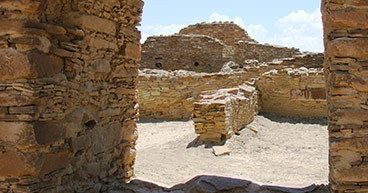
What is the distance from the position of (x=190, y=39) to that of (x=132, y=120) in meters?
13.8

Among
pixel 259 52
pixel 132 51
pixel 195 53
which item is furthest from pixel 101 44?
pixel 259 52

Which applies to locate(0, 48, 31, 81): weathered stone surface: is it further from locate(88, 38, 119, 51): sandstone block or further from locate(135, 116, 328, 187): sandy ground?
locate(135, 116, 328, 187): sandy ground

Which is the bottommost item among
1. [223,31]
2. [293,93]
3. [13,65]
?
[293,93]

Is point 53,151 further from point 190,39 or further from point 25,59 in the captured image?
point 190,39

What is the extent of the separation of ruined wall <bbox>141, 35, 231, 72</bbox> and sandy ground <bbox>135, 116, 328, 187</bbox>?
26.1ft

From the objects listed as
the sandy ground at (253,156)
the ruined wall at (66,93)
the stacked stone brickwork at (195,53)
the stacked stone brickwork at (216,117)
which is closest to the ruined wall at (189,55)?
the stacked stone brickwork at (195,53)

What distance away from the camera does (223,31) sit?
74.3 feet

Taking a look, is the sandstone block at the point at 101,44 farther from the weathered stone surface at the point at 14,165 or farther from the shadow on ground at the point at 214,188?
the shadow on ground at the point at 214,188

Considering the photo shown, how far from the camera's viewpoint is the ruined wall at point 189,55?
18.3m

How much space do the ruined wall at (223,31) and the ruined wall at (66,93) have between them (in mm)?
18004

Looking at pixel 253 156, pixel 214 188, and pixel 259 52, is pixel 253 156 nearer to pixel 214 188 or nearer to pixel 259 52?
pixel 214 188

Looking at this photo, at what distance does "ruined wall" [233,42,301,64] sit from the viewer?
18.8 metres

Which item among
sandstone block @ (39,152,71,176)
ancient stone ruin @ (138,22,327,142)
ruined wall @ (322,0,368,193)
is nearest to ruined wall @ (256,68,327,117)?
ancient stone ruin @ (138,22,327,142)

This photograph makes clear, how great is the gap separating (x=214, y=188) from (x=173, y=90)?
27.9 feet
